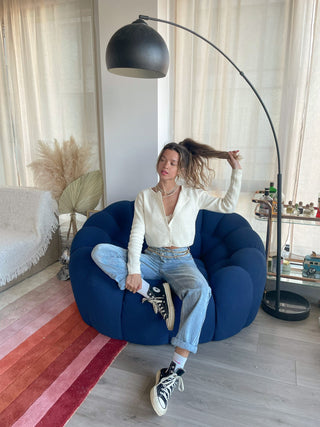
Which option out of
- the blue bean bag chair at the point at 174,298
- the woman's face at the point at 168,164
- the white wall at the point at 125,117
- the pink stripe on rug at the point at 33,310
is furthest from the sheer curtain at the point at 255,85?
the pink stripe on rug at the point at 33,310

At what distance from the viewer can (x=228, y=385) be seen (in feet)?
4.69

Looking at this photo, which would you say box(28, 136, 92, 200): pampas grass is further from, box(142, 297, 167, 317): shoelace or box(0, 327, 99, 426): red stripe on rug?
box(142, 297, 167, 317): shoelace

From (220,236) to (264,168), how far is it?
70 centimetres

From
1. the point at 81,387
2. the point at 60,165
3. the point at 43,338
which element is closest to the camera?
the point at 81,387

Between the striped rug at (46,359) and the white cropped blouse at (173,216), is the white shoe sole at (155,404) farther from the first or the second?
the white cropped blouse at (173,216)

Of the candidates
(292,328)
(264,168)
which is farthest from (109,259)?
(264,168)

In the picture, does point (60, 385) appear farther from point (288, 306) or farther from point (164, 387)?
point (288, 306)

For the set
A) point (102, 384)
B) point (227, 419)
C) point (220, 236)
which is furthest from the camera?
point (220, 236)

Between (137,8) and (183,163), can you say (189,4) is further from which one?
(183,163)

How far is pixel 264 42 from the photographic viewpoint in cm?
220

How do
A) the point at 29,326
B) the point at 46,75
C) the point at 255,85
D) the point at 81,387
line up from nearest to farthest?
the point at 81,387 < the point at 29,326 < the point at 255,85 < the point at 46,75

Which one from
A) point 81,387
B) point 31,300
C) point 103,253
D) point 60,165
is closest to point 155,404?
point 81,387

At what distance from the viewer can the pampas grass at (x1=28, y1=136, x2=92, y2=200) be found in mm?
2664

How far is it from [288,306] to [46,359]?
4.89ft
